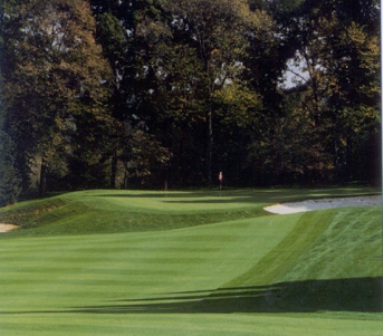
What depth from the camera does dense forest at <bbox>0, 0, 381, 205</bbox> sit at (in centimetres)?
2684

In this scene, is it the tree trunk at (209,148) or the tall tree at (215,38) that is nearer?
the tall tree at (215,38)

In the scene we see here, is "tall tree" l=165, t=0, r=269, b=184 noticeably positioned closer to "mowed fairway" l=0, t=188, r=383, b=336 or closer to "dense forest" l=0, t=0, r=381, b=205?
"dense forest" l=0, t=0, r=381, b=205

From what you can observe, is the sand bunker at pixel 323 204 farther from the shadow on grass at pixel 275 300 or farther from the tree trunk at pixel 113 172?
the tree trunk at pixel 113 172

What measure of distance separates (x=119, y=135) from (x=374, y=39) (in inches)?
408

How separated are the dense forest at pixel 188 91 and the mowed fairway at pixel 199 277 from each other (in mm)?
9230

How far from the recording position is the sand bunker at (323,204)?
2002cm

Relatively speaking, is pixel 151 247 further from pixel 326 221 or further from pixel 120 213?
pixel 120 213

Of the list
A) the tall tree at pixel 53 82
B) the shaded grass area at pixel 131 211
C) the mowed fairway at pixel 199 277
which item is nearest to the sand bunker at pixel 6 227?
the shaded grass area at pixel 131 211

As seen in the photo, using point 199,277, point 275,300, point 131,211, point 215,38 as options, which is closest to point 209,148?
point 215,38

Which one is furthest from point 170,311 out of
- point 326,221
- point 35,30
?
point 35,30

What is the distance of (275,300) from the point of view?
966 cm

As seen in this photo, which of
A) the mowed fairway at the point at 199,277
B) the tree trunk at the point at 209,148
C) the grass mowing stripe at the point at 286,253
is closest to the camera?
the mowed fairway at the point at 199,277

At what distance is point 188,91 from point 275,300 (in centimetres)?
2043

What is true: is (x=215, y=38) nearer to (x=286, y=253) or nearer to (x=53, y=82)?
(x=53, y=82)
